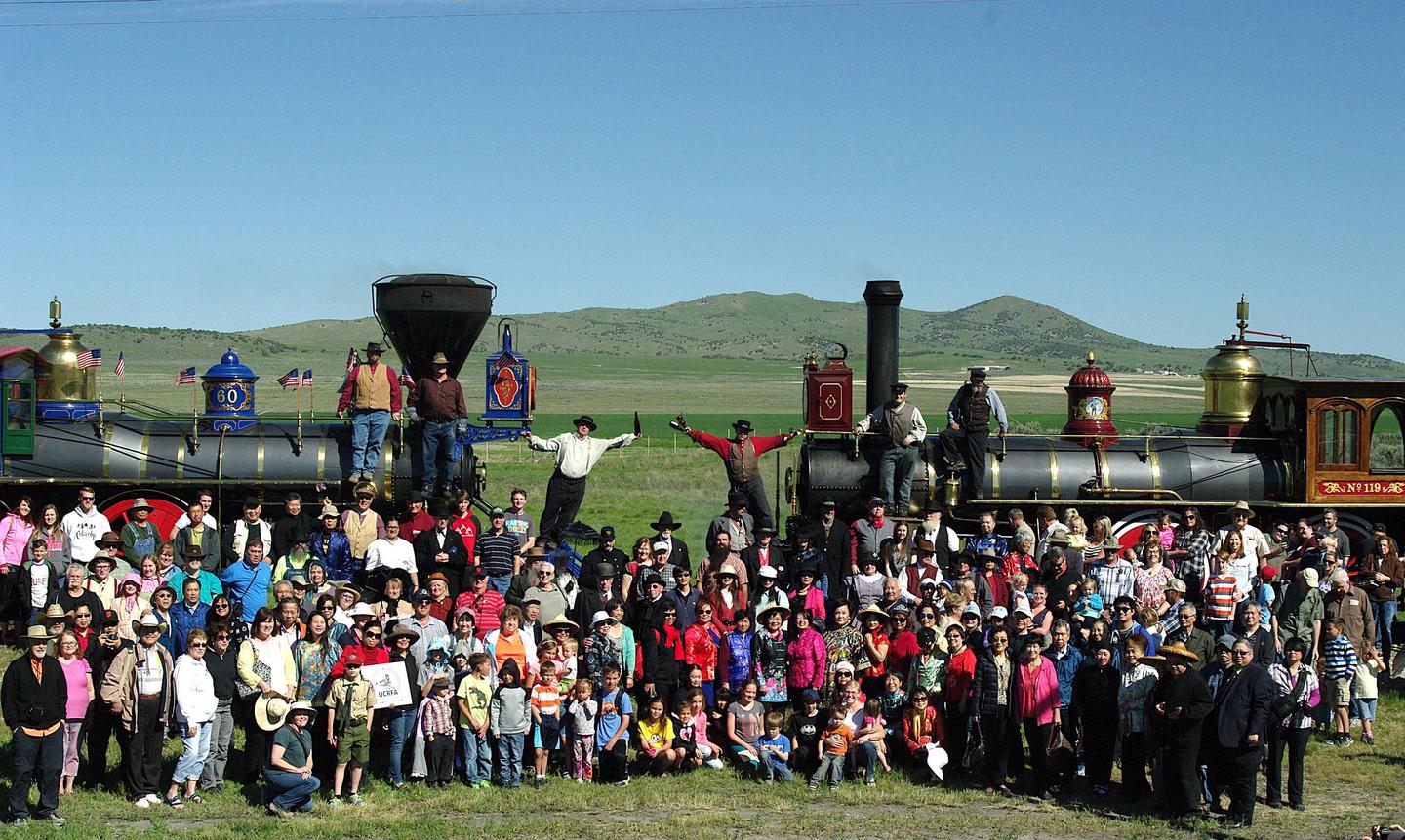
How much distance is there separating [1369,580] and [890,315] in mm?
7261

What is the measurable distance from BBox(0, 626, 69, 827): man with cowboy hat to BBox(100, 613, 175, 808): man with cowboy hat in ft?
1.52

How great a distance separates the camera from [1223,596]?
14.4 metres

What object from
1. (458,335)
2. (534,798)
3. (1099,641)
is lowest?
(534,798)

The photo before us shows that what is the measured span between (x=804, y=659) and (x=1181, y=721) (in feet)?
10.1

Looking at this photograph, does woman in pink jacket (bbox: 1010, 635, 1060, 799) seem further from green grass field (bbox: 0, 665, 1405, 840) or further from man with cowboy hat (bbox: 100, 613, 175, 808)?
man with cowboy hat (bbox: 100, 613, 175, 808)

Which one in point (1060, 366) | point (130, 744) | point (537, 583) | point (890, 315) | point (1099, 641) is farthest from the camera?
point (1060, 366)

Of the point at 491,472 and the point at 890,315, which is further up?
the point at 890,315

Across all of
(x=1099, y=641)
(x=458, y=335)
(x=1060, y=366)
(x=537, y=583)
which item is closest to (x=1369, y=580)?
(x=1099, y=641)

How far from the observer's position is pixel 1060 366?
18838 cm

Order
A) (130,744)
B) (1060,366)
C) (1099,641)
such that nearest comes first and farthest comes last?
(130,744) < (1099,641) < (1060,366)

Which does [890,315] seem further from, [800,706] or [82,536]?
[82,536]

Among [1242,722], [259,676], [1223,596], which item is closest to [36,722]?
[259,676]

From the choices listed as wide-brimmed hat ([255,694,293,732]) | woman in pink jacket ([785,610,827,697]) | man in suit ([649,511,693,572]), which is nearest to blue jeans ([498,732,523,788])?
wide-brimmed hat ([255,694,293,732])

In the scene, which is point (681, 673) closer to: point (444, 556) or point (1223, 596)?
point (444, 556)
